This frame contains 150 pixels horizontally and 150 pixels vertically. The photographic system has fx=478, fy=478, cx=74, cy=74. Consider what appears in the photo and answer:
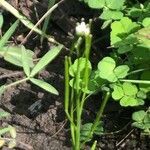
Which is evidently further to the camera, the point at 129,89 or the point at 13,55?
the point at 13,55

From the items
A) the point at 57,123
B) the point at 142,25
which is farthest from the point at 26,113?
the point at 142,25

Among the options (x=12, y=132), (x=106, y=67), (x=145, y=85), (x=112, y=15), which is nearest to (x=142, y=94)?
(x=145, y=85)

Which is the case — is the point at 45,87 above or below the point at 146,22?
below

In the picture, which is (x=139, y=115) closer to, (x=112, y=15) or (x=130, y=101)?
(x=130, y=101)

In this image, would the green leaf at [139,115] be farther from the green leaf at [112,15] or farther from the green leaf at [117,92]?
the green leaf at [112,15]

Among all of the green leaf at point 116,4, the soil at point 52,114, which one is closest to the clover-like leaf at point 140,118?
the soil at point 52,114

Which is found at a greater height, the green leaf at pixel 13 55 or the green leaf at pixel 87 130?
the green leaf at pixel 13 55

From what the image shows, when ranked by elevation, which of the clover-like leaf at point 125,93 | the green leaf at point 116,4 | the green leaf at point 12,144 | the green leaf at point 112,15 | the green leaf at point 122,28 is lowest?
the green leaf at point 12,144
